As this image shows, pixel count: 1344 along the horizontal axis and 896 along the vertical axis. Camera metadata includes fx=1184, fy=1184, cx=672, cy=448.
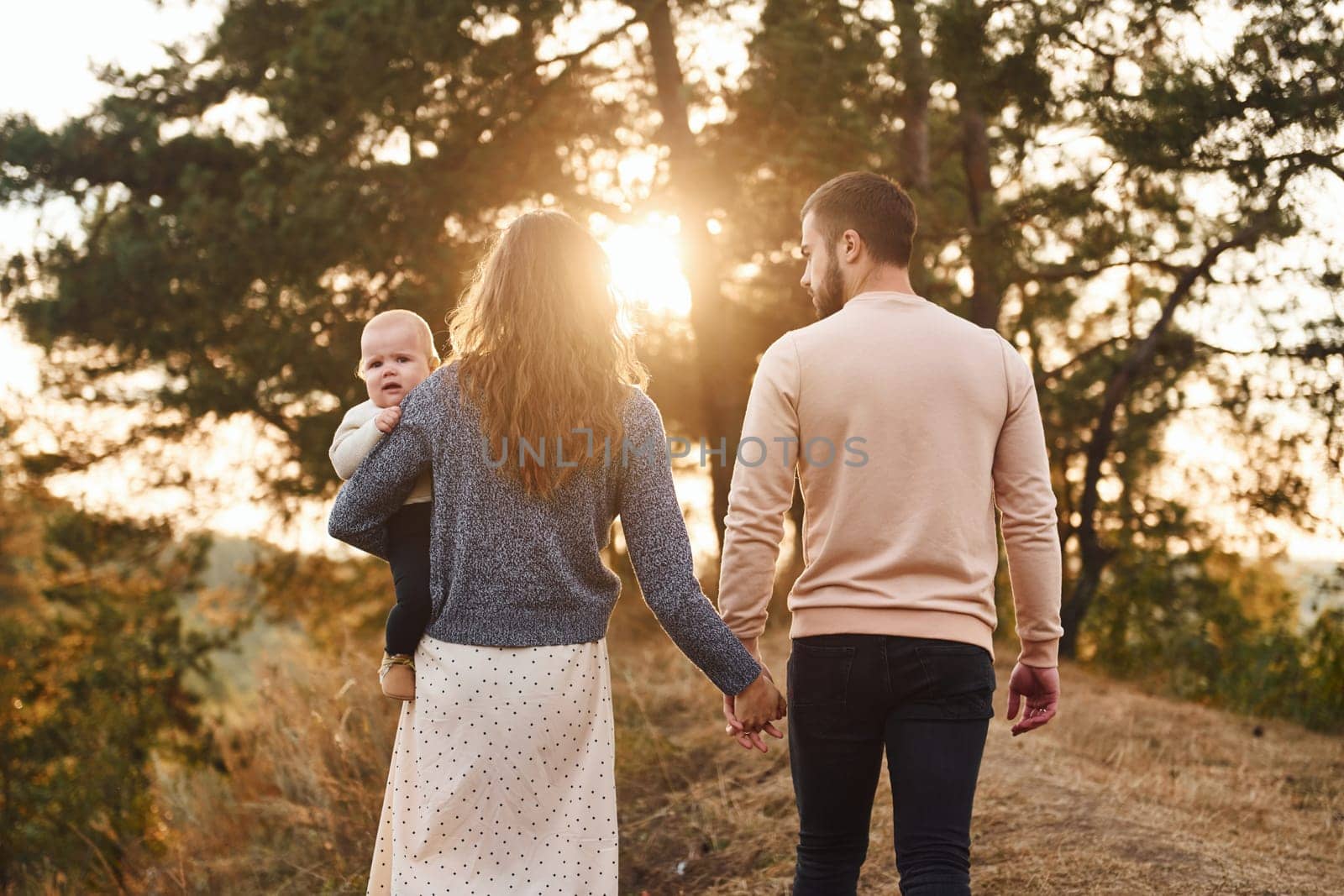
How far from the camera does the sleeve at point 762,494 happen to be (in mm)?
2465

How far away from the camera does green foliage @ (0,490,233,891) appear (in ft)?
26.7

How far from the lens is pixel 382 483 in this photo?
2396 mm

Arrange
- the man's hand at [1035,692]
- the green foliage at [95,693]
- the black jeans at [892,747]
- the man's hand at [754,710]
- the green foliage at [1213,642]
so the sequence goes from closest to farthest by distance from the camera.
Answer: the black jeans at [892,747]
the man's hand at [754,710]
the man's hand at [1035,692]
the green foliage at [95,693]
the green foliage at [1213,642]

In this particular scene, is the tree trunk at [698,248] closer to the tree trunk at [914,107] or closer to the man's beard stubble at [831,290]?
the tree trunk at [914,107]

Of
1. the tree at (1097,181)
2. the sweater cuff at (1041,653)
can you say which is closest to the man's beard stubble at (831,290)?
the sweater cuff at (1041,653)

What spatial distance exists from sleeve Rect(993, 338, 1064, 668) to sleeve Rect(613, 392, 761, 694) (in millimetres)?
623

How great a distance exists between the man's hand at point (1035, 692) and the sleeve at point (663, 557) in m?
0.63

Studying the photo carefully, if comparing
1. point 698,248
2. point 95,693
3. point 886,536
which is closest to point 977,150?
point 698,248

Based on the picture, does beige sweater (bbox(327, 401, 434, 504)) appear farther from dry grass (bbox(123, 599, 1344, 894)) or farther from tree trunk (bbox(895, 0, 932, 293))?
tree trunk (bbox(895, 0, 932, 293))

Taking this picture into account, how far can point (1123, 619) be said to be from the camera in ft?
37.1

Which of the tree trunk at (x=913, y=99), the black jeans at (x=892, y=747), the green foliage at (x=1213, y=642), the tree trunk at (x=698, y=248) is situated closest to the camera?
the black jeans at (x=892, y=747)

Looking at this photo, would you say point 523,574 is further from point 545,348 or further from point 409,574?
point 545,348

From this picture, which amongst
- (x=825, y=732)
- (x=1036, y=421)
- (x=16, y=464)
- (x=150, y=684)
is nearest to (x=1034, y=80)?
(x=1036, y=421)

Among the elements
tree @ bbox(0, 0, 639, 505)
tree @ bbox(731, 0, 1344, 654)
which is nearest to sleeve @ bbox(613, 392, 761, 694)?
tree @ bbox(731, 0, 1344, 654)
